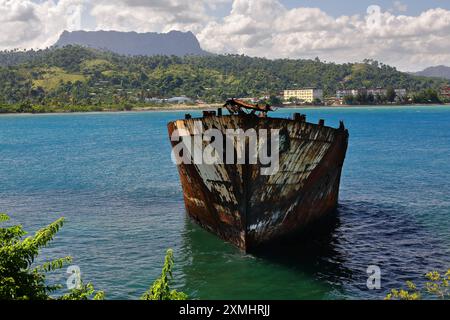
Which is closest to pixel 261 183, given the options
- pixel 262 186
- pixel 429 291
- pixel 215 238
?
pixel 262 186

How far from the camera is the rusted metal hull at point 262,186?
2164 centimetres

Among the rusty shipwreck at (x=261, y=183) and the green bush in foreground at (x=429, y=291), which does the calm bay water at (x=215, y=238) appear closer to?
the green bush in foreground at (x=429, y=291)

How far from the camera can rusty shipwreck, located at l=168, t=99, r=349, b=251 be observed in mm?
21625

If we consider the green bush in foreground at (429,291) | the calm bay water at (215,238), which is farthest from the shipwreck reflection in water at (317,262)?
the green bush in foreground at (429,291)

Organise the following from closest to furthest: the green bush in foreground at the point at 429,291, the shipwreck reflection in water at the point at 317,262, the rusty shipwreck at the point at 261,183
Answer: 1. the green bush in foreground at the point at 429,291
2. the shipwreck reflection in water at the point at 317,262
3. the rusty shipwreck at the point at 261,183

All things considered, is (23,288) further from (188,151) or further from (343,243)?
(343,243)

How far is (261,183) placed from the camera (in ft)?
71.7

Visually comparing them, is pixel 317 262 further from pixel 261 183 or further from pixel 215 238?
pixel 215 238

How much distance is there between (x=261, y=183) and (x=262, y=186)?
0.17 metres

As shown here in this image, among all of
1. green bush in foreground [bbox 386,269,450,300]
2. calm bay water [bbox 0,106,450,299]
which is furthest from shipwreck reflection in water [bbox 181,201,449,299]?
green bush in foreground [bbox 386,269,450,300]

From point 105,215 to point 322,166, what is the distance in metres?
14.8

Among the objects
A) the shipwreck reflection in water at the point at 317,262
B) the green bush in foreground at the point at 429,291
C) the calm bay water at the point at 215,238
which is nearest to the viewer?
the green bush in foreground at the point at 429,291

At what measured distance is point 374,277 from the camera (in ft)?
67.7

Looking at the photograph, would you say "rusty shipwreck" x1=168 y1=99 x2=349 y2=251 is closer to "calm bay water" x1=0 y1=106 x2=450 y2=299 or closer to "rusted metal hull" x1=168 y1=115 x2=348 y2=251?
"rusted metal hull" x1=168 y1=115 x2=348 y2=251
